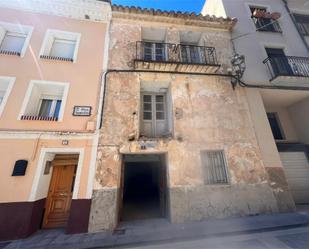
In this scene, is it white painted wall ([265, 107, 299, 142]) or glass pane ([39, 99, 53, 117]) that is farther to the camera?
white painted wall ([265, 107, 299, 142])

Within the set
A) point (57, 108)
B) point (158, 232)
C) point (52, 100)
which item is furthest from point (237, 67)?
point (52, 100)

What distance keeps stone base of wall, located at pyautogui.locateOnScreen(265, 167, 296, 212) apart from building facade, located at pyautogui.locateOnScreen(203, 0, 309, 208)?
0.03 meters

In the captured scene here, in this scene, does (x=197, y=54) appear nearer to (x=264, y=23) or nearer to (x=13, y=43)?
(x=264, y=23)

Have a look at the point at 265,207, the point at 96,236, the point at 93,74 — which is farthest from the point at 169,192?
the point at 93,74

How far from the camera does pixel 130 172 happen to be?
29.8 feet

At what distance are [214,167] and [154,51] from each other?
5.75 metres

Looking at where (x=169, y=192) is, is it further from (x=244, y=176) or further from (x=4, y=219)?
(x=4, y=219)

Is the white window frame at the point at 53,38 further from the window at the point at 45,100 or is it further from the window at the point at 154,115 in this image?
the window at the point at 154,115

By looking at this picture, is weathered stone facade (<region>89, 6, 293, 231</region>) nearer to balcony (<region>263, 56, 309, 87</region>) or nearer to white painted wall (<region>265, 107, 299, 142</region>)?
balcony (<region>263, 56, 309, 87</region>)

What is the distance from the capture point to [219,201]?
513 centimetres

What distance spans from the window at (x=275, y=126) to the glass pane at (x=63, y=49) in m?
10.5

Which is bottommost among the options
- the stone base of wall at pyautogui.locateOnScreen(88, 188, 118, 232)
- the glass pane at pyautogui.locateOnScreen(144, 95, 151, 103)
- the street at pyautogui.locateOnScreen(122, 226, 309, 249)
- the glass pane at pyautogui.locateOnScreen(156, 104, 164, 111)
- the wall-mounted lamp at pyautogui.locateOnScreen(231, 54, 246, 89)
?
the street at pyautogui.locateOnScreen(122, 226, 309, 249)

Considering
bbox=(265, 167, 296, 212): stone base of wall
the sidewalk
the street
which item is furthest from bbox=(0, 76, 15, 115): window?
bbox=(265, 167, 296, 212): stone base of wall

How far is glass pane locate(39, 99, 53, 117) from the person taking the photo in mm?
5770
